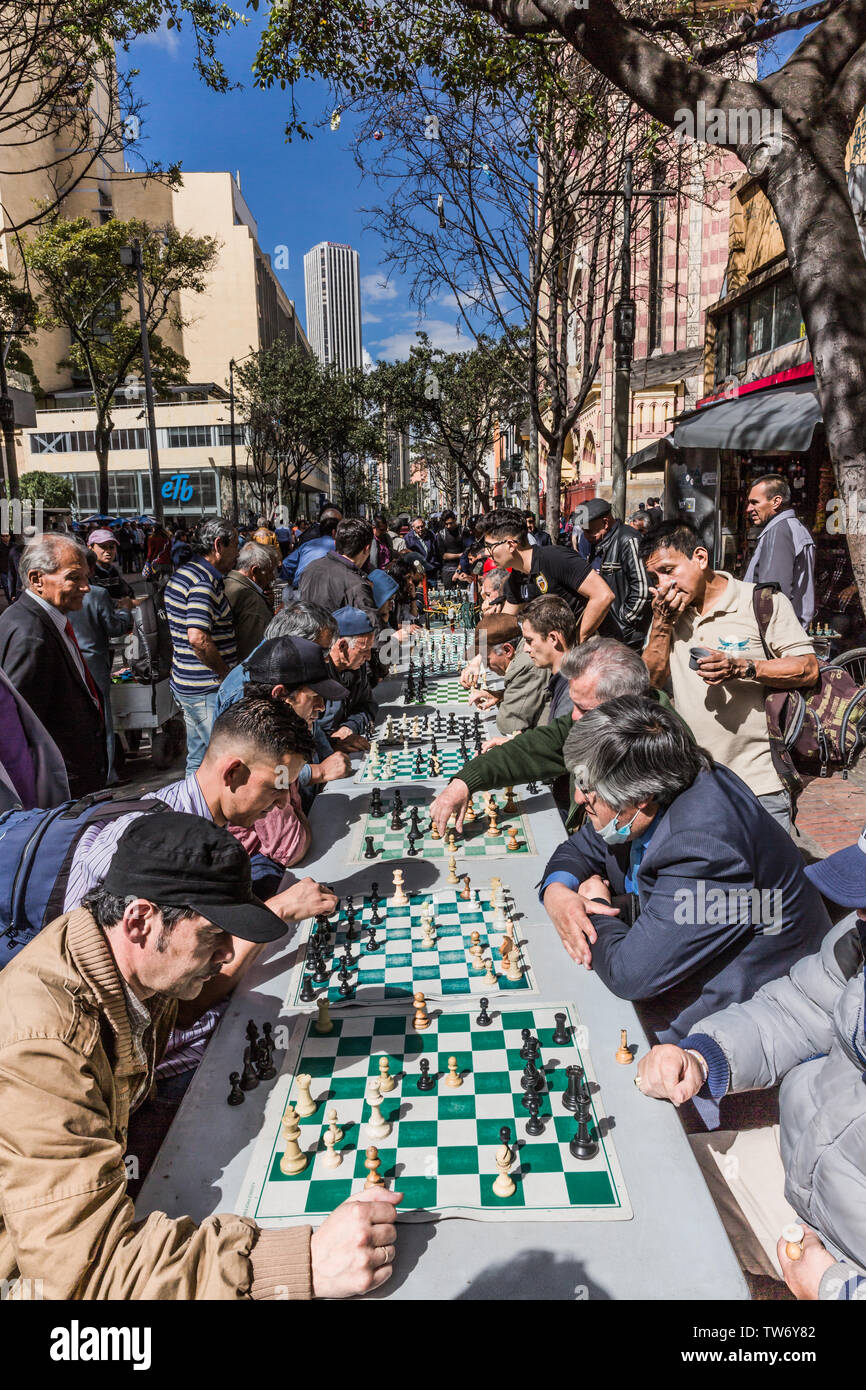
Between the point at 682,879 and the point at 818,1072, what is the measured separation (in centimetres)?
60

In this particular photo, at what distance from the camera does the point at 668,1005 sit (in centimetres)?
275

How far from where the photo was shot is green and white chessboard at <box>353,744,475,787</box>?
4676 mm

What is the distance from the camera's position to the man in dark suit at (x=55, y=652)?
466cm

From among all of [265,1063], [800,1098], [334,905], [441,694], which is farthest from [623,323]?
[265,1063]

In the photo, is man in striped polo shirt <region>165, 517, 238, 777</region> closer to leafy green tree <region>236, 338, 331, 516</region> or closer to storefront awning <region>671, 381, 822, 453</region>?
storefront awning <region>671, 381, 822, 453</region>

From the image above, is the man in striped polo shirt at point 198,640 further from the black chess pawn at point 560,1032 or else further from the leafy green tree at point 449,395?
the leafy green tree at point 449,395

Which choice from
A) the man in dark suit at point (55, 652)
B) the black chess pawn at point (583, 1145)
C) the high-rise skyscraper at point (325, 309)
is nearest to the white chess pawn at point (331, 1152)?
the black chess pawn at point (583, 1145)

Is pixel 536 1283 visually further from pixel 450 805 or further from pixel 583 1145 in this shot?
pixel 450 805

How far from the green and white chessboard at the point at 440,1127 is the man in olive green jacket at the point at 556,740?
1223mm

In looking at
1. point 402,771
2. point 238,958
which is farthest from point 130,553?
point 238,958

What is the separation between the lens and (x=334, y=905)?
9.82 feet

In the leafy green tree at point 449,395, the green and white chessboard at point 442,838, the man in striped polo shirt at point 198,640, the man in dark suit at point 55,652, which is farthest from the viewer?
the leafy green tree at point 449,395

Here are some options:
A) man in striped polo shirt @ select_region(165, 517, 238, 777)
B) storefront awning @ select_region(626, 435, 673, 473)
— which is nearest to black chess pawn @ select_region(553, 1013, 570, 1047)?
man in striped polo shirt @ select_region(165, 517, 238, 777)

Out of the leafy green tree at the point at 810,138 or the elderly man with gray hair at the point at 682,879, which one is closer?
the elderly man with gray hair at the point at 682,879
